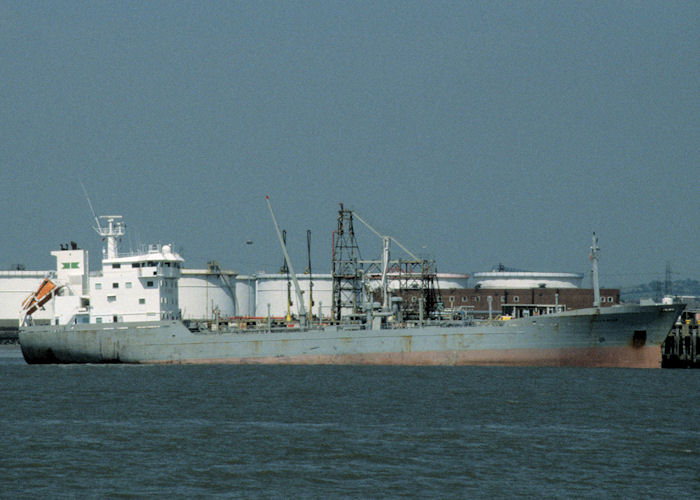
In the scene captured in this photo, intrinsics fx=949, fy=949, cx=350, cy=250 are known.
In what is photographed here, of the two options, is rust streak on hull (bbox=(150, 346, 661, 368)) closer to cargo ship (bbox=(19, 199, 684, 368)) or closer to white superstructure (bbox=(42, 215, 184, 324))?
cargo ship (bbox=(19, 199, 684, 368))

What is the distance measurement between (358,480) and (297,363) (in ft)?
103

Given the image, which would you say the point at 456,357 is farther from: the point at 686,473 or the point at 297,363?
the point at 686,473

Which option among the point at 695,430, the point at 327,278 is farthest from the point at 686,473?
the point at 327,278

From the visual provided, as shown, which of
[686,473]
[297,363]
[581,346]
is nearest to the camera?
[686,473]

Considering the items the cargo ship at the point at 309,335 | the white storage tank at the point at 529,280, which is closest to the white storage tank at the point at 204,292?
the white storage tank at the point at 529,280

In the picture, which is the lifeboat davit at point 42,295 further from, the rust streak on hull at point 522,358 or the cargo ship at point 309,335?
the rust streak on hull at point 522,358

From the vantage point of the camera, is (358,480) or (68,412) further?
(68,412)

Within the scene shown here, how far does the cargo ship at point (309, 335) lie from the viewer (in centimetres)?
5091

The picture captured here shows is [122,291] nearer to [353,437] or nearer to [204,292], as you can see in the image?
[353,437]

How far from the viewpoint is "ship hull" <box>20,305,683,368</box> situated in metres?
50.8

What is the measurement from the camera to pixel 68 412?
3603cm

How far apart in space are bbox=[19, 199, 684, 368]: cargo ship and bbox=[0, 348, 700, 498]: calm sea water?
3215 millimetres

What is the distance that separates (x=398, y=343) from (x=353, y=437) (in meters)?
23.4

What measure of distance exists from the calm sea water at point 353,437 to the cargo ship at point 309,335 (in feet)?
10.5
